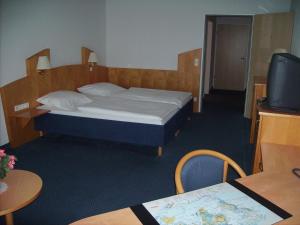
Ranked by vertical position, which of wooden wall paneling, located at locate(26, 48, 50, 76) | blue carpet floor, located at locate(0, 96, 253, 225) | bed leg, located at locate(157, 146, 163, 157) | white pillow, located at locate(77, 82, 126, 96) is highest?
wooden wall paneling, located at locate(26, 48, 50, 76)

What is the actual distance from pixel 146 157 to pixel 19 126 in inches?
66.8

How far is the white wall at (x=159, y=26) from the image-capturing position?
5113mm

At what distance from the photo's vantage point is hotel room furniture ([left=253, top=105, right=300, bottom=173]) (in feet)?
7.02

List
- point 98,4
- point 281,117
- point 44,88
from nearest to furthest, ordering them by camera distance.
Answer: point 281,117 < point 44,88 < point 98,4

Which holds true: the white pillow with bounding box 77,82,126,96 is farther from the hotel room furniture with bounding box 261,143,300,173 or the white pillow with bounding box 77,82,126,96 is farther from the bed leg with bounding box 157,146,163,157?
the hotel room furniture with bounding box 261,143,300,173

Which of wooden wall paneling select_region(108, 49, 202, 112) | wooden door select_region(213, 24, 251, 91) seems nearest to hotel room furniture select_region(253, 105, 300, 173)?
wooden wall paneling select_region(108, 49, 202, 112)

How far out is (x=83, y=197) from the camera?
2.58 meters

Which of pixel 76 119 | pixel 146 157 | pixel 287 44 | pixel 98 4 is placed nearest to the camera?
pixel 146 157

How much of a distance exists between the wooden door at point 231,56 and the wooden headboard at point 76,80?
8.92ft

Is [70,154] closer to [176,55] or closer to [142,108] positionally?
[142,108]

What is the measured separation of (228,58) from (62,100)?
5340 millimetres

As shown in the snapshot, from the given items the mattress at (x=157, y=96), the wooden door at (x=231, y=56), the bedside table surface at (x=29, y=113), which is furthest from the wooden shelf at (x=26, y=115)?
the wooden door at (x=231, y=56)

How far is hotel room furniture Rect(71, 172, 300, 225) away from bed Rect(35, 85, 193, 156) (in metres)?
1.90

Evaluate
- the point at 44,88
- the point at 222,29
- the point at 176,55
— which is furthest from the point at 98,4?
the point at 222,29
